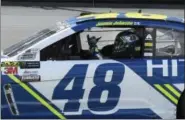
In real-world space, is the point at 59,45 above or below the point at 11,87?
above

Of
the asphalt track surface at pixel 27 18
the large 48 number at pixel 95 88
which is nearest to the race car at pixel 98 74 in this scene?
the large 48 number at pixel 95 88

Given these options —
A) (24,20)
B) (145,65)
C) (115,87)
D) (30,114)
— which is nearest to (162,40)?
(145,65)

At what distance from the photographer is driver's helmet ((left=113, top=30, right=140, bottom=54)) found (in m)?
6.99

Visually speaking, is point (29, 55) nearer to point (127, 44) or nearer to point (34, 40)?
point (34, 40)

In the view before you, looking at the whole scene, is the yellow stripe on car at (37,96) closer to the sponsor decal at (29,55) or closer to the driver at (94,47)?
the sponsor decal at (29,55)

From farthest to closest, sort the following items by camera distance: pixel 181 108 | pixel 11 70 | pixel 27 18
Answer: pixel 27 18
pixel 181 108
pixel 11 70

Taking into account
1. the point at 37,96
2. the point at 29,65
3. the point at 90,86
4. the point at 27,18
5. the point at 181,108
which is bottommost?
the point at 27,18

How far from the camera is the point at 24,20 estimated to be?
15.1 metres

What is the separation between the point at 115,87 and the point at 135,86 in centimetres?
24

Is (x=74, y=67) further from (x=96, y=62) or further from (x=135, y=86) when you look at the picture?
(x=135, y=86)

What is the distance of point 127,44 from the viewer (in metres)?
7.03

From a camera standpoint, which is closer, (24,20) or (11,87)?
(11,87)

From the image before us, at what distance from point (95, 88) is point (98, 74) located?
18 cm

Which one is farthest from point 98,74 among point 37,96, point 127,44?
point 37,96
